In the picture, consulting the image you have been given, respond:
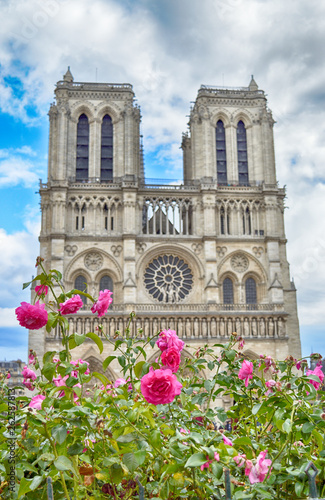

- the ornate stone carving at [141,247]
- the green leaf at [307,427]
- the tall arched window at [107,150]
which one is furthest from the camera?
the tall arched window at [107,150]

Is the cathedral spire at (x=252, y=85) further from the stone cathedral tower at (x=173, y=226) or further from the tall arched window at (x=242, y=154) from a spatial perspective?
the tall arched window at (x=242, y=154)

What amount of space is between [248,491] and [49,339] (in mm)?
27106

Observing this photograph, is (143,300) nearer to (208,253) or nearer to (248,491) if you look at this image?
(208,253)

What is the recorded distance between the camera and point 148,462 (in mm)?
3236

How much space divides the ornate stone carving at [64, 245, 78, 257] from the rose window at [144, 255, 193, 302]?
459 cm

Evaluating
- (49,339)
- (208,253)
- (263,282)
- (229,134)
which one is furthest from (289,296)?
(49,339)

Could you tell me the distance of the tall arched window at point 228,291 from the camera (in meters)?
32.0

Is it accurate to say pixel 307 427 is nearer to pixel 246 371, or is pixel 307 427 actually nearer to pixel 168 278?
pixel 246 371

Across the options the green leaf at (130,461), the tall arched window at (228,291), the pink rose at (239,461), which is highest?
the tall arched window at (228,291)

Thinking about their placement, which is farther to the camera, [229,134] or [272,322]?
[229,134]

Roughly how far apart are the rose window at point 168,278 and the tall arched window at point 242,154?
293 inches

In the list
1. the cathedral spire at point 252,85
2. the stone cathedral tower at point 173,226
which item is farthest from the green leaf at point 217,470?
the cathedral spire at point 252,85

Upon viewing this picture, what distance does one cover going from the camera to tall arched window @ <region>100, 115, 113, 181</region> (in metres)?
33.8

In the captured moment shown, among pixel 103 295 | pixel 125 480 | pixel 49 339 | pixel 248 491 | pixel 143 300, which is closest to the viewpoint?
pixel 248 491
